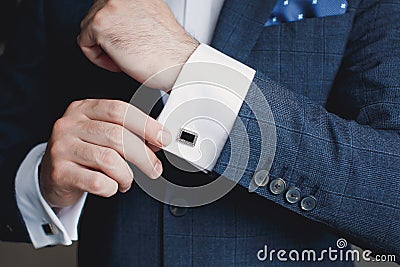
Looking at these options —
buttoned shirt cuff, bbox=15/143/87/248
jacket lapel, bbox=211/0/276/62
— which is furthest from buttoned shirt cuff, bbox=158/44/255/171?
buttoned shirt cuff, bbox=15/143/87/248

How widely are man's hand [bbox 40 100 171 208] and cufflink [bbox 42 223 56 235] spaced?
0.16m

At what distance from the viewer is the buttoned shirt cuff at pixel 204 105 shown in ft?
2.23

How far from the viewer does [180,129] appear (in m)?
0.68

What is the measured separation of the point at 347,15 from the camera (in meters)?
0.82

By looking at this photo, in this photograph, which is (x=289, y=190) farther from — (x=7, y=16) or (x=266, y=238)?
(x=7, y=16)

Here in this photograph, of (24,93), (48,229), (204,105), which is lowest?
(48,229)

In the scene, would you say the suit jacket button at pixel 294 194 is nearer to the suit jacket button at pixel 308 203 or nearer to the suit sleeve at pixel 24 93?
the suit jacket button at pixel 308 203

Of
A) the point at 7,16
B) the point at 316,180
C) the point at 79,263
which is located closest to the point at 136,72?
the point at 316,180

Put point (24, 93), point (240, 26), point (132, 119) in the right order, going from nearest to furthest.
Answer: point (132, 119) → point (240, 26) → point (24, 93)

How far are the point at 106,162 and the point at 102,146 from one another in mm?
21

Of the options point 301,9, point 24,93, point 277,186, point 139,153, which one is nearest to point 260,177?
point 277,186

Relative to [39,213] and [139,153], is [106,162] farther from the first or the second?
[39,213]

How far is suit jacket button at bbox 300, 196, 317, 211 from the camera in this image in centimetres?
69

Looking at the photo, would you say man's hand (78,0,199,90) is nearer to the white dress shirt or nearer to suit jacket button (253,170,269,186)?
the white dress shirt
